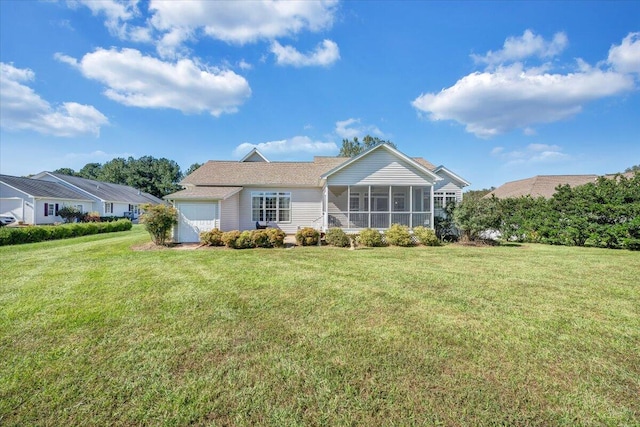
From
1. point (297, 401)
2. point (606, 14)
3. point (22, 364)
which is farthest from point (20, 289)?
point (606, 14)

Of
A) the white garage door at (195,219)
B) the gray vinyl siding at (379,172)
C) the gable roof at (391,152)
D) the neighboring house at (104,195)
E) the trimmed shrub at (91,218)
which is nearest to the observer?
the white garage door at (195,219)

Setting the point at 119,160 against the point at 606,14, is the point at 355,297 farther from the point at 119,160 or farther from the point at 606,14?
the point at 119,160

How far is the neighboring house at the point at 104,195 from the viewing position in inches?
1400

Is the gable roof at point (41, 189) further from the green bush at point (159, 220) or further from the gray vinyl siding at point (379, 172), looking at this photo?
the gray vinyl siding at point (379, 172)

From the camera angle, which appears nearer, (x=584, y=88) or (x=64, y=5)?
(x=64, y=5)

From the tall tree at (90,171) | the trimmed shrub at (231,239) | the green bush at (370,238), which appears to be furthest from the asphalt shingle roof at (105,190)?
the tall tree at (90,171)

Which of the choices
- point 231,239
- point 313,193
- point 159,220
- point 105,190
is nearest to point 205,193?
point 159,220

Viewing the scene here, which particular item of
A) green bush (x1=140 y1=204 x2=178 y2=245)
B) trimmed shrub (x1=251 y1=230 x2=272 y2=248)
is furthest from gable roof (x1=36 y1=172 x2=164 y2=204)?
trimmed shrub (x1=251 y1=230 x2=272 y2=248)

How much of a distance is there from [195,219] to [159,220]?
204 centimetres

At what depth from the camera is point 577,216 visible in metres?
14.8

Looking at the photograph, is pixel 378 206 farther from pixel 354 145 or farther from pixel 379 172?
pixel 354 145

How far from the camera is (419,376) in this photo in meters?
3.24

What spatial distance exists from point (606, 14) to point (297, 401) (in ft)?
67.7

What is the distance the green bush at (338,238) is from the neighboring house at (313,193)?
1.27 metres
